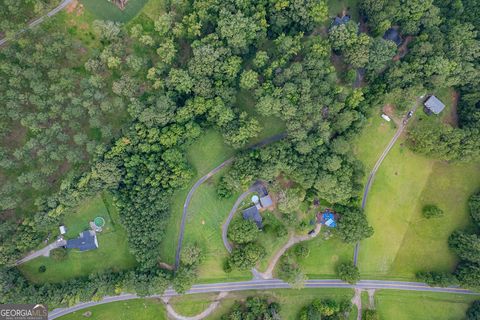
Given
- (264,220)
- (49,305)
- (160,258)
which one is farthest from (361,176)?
(49,305)

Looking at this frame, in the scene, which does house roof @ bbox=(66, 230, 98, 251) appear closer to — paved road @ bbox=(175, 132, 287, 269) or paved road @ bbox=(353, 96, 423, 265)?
paved road @ bbox=(175, 132, 287, 269)

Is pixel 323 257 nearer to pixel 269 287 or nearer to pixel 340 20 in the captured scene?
pixel 269 287

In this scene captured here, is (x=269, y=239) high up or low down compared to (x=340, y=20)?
down

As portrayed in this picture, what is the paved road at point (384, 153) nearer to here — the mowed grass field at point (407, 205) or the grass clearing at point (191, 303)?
the mowed grass field at point (407, 205)

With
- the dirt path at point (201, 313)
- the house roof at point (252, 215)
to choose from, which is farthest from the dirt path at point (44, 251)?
the house roof at point (252, 215)

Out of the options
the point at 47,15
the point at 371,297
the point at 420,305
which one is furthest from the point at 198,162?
the point at 420,305
